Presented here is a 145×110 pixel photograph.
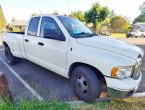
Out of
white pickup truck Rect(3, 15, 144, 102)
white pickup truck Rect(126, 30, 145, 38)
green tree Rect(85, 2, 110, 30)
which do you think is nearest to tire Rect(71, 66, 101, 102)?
white pickup truck Rect(3, 15, 144, 102)

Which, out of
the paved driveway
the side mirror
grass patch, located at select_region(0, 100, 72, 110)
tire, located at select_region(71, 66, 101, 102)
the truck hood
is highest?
the side mirror

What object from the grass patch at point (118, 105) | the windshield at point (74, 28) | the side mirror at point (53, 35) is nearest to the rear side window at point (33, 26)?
the side mirror at point (53, 35)

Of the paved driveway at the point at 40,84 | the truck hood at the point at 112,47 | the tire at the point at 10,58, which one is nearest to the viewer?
the truck hood at the point at 112,47

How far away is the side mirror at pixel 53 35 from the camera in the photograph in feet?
15.8

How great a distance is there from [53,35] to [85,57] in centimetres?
115

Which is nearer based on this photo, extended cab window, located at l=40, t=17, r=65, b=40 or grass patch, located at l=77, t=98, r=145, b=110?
grass patch, located at l=77, t=98, r=145, b=110

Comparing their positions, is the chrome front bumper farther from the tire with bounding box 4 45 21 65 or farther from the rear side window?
the tire with bounding box 4 45 21 65

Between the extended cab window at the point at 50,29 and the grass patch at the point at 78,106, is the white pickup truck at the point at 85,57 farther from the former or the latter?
the grass patch at the point at 78,106

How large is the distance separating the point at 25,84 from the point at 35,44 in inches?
Answer: 44.1

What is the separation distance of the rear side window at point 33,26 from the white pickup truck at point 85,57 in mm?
33

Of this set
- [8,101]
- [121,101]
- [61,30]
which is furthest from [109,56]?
[8,101]

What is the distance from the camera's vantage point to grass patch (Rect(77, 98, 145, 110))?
13.6 ft

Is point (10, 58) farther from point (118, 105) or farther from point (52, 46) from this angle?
point (118, 105)

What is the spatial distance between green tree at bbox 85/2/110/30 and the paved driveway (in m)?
39.2
